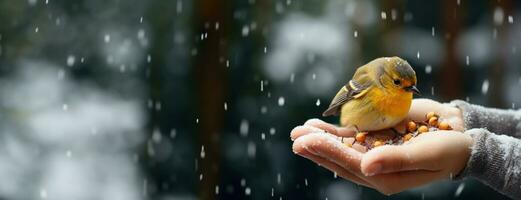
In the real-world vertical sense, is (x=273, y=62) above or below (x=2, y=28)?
below

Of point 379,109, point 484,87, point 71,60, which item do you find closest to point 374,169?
point 379,109

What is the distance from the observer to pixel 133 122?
3594mm

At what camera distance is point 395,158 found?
4.99 feet

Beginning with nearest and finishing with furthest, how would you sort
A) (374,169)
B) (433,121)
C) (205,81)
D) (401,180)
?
(374,169) < (401,180) < (433,121) < (205,81)

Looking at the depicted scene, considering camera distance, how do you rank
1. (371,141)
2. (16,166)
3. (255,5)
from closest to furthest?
1. (371,141)
2. (16,166)
3. (255,5)

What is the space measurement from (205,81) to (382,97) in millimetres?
1793

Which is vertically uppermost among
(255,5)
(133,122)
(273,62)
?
(255,5)

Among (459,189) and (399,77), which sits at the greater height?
(399,77)

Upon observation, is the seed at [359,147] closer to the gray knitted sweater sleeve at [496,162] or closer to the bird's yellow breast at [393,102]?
the bird's yellow breast at [393,102]

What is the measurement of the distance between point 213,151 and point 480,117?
1781 mm

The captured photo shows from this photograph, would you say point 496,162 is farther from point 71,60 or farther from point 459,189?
point 71,60

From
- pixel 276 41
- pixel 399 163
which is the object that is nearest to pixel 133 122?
pixel 276 41

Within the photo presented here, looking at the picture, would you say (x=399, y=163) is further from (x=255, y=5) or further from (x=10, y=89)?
(x=10, y=89)

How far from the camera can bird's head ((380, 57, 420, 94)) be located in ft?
6.42
